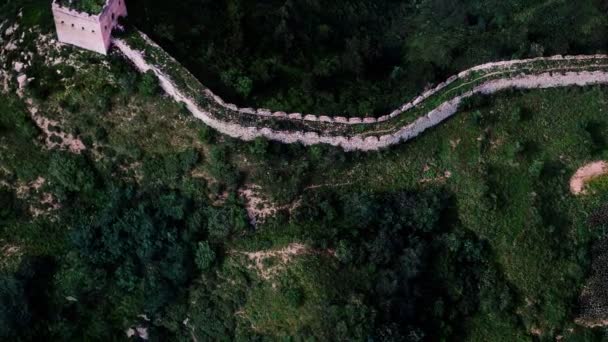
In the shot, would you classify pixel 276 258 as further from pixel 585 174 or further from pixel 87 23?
pixel 585 174

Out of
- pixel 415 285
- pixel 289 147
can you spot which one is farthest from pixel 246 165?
pixel 415 285

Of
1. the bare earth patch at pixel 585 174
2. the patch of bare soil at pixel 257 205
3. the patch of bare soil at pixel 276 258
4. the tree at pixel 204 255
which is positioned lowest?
the patch of bare soil at pixel 276 258

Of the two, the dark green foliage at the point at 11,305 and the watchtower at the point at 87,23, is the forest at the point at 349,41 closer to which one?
the watchtower at the point at 87,23

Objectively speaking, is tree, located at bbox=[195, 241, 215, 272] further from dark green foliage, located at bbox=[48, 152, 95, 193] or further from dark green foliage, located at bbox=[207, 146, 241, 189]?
dark green foliage, located at bbox=[48, 152, 95, 193]

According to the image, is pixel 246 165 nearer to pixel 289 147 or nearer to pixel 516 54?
pixel 289 147

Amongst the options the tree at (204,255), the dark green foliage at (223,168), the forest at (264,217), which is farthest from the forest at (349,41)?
the tree at (204,255)

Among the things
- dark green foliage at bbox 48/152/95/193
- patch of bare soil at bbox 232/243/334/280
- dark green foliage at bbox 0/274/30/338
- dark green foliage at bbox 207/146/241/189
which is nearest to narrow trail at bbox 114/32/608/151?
dark green foliage at bbox 207/146/241/189

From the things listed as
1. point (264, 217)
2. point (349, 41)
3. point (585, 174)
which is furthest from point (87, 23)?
point (585, 174)
